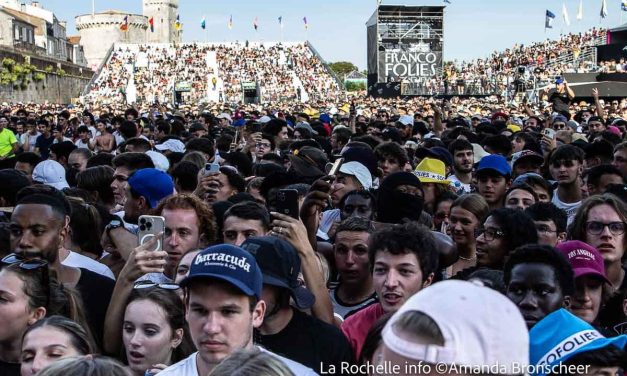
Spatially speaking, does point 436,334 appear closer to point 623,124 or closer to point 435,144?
point 435,144

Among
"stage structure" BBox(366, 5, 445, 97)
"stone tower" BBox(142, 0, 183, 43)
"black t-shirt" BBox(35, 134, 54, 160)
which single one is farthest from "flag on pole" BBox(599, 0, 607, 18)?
"stone tower" BBox(142, 0, 183, 43)

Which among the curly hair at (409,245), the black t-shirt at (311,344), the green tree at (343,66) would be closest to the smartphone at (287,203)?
the curly hair at (409,245)

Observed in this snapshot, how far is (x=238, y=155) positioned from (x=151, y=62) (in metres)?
68.3

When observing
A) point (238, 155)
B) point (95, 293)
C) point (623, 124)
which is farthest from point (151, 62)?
point (95, 293)

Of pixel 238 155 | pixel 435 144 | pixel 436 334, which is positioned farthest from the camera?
pixel 435 144

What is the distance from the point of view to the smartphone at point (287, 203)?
4906 millimetres

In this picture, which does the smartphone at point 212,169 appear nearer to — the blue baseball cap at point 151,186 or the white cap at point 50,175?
the blue baseball cap at point 151,186

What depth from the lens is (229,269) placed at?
360 cm

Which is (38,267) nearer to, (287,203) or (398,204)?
(287,203)

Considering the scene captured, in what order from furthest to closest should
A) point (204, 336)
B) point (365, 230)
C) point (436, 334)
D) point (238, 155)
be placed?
point (238, 155) < point (365, 230) < point (204, 336) < point (436, 334)

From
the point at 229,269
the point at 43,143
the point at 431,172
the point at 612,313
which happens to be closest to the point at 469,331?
the point at 229,269

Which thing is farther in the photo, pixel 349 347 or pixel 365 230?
pixel 365 230

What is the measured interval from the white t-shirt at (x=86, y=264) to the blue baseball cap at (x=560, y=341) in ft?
9.96

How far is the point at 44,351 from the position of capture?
3.74 m
